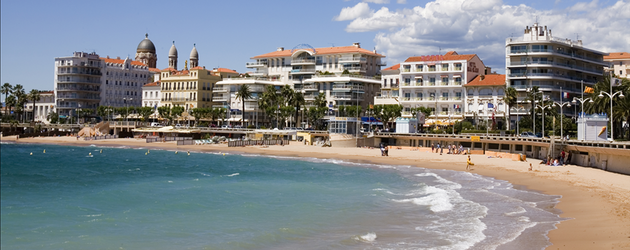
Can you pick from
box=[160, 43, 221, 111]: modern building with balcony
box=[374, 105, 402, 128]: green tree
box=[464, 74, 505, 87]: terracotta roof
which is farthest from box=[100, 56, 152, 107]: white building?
box=[464, 74, 505, 87]: terracotta roof

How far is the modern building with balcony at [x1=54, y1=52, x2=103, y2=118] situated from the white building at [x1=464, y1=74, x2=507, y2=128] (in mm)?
95721

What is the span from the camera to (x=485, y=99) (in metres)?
Result: 95.6

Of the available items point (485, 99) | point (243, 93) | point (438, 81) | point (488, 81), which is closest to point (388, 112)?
point (438, 81)

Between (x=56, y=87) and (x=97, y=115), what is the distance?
46.5ft

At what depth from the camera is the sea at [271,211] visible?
79.5 ft

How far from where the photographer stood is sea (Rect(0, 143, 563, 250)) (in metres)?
24.2

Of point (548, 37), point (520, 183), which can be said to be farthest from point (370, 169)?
point (548, 37)

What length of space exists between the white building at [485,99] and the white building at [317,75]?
19.6m

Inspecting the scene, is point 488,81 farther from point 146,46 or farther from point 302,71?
point 146,46

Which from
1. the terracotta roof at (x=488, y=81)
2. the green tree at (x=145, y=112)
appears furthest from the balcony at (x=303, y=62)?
the green tree at (x=145, y=112)

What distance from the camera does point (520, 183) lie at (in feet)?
142

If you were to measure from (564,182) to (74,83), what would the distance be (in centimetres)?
13003

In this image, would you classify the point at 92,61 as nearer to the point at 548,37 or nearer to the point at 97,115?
the point at 97,115

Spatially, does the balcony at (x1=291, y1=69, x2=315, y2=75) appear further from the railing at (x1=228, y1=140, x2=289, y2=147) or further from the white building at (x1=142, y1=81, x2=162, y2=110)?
the white building at (x1=142, y1=81, x2=162, y2=110)
